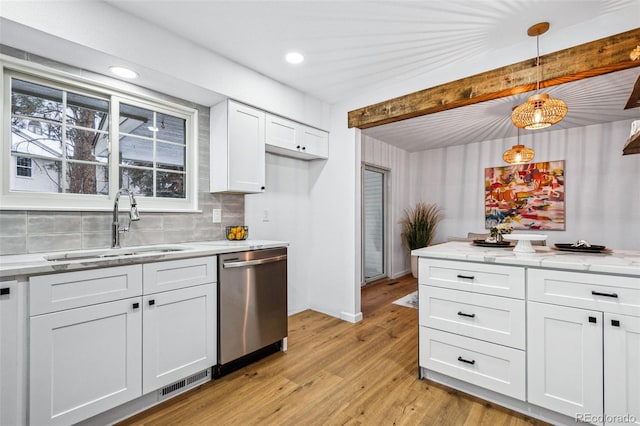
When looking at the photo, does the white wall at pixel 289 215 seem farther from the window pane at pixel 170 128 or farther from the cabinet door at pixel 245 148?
the window pane at pixel 170 128

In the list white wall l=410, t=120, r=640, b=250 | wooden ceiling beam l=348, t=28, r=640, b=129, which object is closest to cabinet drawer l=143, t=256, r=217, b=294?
wooden ceiling beam l=348, t=28, r=640, b=129

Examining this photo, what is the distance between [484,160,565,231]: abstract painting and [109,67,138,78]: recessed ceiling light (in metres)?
5.41

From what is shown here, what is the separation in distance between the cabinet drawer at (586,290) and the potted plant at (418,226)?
379 cm

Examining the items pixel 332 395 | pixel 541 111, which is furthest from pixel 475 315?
pixel 541 111

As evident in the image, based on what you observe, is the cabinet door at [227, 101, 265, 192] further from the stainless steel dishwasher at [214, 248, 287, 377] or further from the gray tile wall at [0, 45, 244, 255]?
the stainless steel dishwasher at [214, 248, 287, 377]

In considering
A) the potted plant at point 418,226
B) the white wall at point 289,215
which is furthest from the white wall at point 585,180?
the white wall at point 289,215

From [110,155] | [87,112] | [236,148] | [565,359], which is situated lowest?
[565,359]

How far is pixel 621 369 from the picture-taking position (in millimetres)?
1465

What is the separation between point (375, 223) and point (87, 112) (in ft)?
14.1

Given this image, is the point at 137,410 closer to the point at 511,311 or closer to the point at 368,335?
the point at 368,335

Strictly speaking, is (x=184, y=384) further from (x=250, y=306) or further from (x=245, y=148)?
(x=245, y=148)

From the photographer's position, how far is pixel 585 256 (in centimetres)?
179

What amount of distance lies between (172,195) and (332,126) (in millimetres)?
1884

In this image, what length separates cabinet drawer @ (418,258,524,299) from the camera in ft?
5.78
